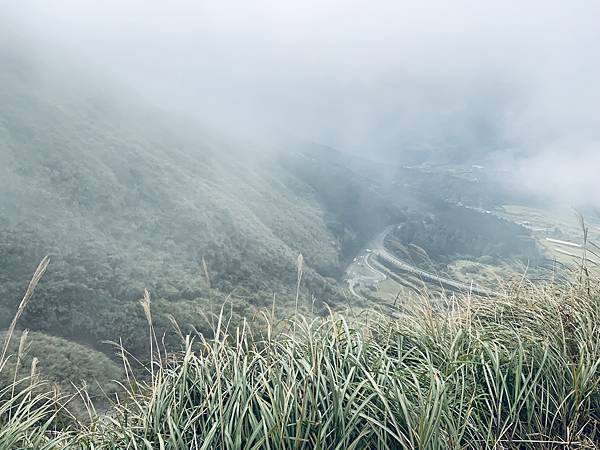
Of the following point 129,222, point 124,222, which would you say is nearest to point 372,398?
point 124,222

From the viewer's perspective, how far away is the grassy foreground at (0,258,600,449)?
2.35 meters

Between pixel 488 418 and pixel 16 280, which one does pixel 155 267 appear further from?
pixel 488 418

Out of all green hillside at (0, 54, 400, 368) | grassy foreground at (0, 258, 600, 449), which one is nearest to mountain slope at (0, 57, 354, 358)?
green hillside at (0, 54, 400, 368)

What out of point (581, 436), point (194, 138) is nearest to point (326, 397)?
point (581, 436)

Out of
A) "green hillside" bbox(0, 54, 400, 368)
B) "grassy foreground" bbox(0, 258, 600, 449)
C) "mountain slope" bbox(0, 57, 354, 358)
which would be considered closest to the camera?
"grassy foreground" bbox(0, 258, 600, 449)

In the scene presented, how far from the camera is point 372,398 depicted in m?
2.59

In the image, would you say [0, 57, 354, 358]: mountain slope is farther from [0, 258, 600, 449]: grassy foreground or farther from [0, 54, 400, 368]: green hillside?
[0, 258, 600, 449]: grassy foreground

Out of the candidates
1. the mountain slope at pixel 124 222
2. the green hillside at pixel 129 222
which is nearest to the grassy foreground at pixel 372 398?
the mountain slope at pixel 124 222

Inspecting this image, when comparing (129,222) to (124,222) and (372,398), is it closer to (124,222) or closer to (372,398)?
(124,222)

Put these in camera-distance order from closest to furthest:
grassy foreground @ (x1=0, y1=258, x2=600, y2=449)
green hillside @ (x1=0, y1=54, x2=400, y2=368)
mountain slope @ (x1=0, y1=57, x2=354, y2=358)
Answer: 1. grassy foreground @ (x1=0, y1=258, x2=600, y2=449)
2. green hillside @ (x1=0, y1=54, x2=400, y2=368)
3. mountain slope @ (x1=0, y1=57, x2=354, y2=358)

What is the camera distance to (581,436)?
8.63 ft

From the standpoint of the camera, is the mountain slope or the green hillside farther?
the mountain slope

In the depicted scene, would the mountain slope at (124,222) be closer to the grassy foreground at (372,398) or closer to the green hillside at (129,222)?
the green hillside at (129,222)

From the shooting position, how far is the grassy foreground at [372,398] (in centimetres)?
235
